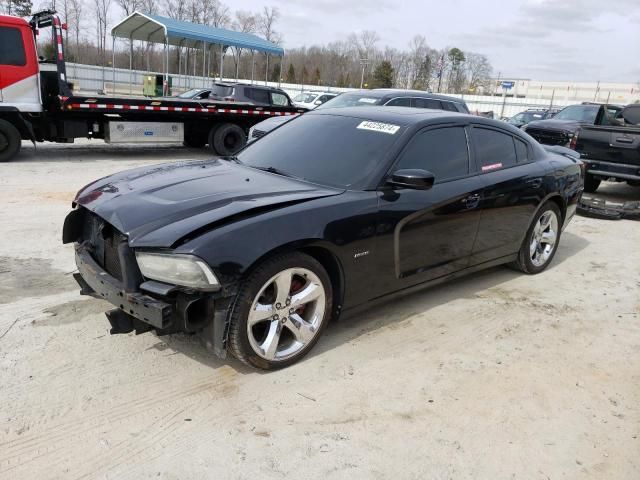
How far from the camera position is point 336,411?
285cm

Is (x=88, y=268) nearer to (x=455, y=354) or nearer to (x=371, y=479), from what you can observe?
A: (x=371, y=479)

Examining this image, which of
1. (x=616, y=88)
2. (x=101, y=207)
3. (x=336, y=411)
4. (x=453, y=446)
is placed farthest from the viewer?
(x=616, y=88)

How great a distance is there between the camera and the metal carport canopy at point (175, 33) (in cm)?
2164

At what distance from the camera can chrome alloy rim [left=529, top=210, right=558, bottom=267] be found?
204 inches

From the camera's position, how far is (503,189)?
4484 mm

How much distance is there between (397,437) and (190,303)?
1.28 meters

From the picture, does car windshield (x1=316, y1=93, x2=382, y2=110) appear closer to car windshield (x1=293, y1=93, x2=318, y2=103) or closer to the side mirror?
the side mirror

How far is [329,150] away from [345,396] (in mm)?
1817

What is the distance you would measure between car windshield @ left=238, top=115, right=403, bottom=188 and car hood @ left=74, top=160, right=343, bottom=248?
0.17m

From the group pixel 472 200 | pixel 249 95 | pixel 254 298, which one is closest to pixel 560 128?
pixel 249 95

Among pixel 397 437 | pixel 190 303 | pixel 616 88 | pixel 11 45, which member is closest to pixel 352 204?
pixel 190 303

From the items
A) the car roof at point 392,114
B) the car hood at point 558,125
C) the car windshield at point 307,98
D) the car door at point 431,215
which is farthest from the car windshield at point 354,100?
the car windshield at point 307,98

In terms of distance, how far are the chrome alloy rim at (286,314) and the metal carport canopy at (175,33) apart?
67.9 ft

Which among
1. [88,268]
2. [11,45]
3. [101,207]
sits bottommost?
[88,268]
